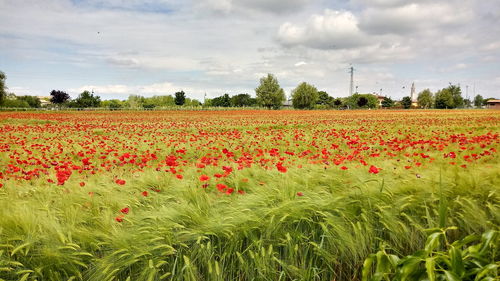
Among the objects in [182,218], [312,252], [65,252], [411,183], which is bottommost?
[312,252]

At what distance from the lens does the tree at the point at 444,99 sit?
358 feet

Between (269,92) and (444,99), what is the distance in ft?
218

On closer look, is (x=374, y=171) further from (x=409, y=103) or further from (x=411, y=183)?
(x=409, y=103)

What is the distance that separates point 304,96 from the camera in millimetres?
93500

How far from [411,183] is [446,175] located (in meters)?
0.55

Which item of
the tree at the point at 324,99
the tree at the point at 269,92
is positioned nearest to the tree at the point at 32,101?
the tree at the point at 269,92

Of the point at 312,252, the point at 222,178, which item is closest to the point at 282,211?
the point at 312,252

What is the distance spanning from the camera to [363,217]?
128 inches

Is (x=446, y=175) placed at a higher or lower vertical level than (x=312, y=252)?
higher

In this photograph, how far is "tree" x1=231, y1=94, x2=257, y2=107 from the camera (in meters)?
140

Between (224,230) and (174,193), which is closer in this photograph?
(224,230)

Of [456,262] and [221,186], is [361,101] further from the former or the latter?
[456,262]

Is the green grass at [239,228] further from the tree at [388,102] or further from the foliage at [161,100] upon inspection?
the foliage at [161,100]

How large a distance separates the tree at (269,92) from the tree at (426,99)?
6571cm
